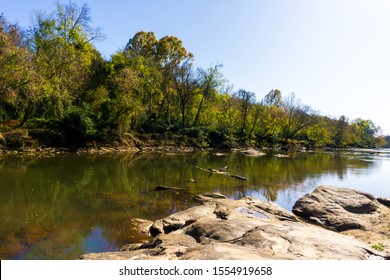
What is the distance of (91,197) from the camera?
1404 centimetres

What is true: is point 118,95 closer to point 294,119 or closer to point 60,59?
point 60,59

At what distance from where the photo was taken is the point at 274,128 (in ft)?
243

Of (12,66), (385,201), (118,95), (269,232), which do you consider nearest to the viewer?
(269,232)

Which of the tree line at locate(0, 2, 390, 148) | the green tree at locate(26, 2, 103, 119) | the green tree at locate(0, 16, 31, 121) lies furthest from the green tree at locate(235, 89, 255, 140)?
the green tree at locate(0, 16, 31, 121)

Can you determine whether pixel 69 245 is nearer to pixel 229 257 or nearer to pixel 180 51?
pixel 229 257

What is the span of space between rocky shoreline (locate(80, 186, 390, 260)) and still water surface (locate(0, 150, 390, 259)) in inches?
52.4

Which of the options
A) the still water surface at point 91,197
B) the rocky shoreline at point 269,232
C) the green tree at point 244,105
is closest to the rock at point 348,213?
the rocky shoreline at point 269,232

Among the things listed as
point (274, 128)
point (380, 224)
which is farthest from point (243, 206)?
point (274, 128)

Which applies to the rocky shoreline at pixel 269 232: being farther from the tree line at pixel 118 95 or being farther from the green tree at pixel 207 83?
the green tree at pixel 207 83

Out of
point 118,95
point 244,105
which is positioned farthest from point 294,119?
point 118,95

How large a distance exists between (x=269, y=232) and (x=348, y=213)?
303 inches

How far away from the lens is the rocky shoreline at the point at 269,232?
Result: 6095 millimetres

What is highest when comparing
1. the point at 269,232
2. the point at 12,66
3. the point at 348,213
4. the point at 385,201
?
the point at 12,66
